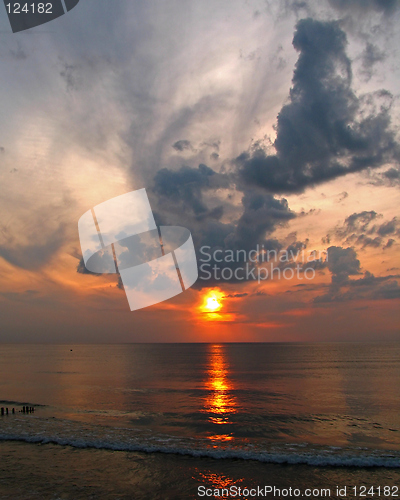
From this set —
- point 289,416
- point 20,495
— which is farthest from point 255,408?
point 20,495

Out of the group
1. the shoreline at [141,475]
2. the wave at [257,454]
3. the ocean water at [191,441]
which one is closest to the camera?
the shoreline at [141,475]

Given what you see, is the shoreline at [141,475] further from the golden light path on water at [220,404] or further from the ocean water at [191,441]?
the golden light path on water at [220,404]

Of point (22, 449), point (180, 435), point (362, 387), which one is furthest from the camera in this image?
point (362, 387)

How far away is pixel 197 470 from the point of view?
18.0 meters

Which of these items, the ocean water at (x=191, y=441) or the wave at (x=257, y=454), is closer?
the ocean water at (x=191, y=441)

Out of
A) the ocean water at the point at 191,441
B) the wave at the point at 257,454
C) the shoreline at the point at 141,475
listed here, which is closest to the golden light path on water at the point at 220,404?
the ocean water at the point at 191,441

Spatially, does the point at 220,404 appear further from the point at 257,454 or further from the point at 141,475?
the point at 141,475

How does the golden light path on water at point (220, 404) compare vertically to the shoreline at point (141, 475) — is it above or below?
below

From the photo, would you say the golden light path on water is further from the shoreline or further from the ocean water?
the shoreline

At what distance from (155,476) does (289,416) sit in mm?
19509

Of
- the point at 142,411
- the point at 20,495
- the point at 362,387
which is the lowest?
the point at 362,387

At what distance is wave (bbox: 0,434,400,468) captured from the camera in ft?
63.6

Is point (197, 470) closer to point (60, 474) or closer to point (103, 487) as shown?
point (103, 487)

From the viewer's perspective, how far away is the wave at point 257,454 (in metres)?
19.4
